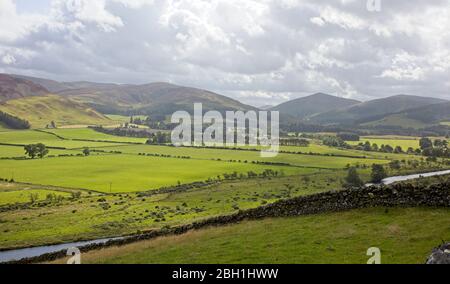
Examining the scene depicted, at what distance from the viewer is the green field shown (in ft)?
79.6

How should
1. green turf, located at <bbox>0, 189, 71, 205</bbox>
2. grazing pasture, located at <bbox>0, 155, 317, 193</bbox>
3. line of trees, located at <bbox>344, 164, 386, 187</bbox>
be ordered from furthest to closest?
1. grazing pasture, located at <bbox>0, 155, 317, 193</bbox>
2. line of trees, located at <bbox>344, 164, 386, 187</bbox>
3. green turf, located at <bbox>0, 189, 71, 205</bbox>

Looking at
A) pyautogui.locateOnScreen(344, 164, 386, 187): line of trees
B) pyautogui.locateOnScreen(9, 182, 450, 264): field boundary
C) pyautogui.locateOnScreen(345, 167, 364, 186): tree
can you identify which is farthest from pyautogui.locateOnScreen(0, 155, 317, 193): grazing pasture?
pyautogui.locateOnScreen(9, 182, 450, 264): field boundary

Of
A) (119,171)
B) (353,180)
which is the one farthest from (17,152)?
(353,180)

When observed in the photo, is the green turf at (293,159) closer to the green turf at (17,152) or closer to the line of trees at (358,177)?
the green turf at (17,152)

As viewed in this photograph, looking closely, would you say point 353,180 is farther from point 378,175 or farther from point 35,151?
point 35,151

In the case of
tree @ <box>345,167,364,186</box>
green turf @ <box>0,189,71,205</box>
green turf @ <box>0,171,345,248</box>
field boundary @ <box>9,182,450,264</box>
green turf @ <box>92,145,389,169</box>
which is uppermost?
field boundary @ <box>9,182,450,264</box>

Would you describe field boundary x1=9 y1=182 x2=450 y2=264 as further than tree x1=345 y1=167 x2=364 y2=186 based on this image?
No

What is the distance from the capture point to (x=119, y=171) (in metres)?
141

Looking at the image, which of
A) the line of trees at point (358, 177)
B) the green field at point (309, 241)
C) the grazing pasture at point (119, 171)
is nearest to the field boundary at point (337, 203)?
the green field at point (309, 241)

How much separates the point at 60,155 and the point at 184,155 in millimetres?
52055

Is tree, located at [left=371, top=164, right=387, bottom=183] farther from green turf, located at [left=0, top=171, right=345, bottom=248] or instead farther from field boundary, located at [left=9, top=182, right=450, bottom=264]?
field boundary, located at [left=9, top=182, right=450, bottom=264]

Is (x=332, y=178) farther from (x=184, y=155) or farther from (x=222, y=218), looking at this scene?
(x=222, y=218)

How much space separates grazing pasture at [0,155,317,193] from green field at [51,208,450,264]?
84.1 metres

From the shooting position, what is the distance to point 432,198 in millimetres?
30828
